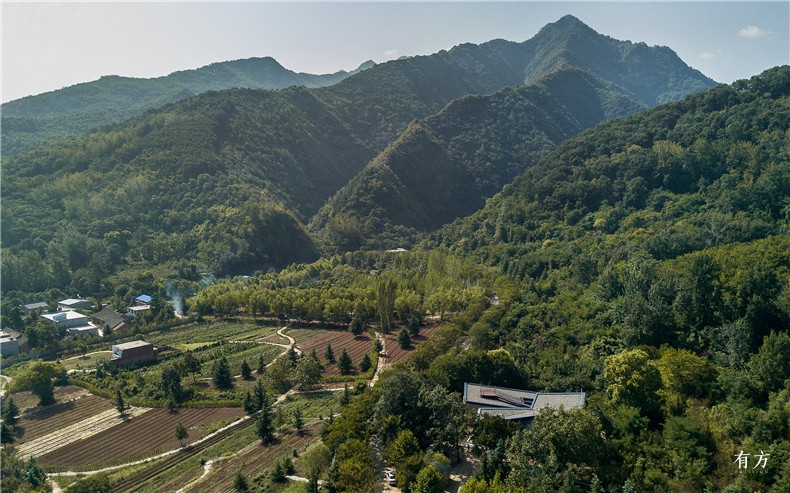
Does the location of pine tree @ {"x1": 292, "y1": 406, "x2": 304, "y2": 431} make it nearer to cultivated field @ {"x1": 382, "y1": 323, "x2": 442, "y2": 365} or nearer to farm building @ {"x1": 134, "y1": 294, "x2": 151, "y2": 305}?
cultivated field @ {"x1": 382, "y1": 323, "x2": 442, "y2": 365}

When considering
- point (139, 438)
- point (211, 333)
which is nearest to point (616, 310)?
point (139, 438)

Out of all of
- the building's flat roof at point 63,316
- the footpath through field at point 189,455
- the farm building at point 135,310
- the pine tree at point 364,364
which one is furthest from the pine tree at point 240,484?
the building's flat roof at point 63,316

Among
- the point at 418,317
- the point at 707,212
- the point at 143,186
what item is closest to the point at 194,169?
the point at 143,186

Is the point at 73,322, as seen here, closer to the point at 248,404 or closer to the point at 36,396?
the point at 36,396

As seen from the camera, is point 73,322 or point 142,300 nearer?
point 73,322

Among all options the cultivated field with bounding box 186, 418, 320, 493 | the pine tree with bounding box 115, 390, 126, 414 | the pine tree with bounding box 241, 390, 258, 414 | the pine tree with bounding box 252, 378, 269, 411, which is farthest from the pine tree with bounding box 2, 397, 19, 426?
the cultivated field with bounding box 186, 418, 320, 493

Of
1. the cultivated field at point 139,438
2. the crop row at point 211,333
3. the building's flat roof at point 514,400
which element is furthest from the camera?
the crop row at point 211,333

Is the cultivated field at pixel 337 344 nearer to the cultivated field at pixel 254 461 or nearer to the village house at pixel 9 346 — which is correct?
the cultivated field at pixel 254 461
